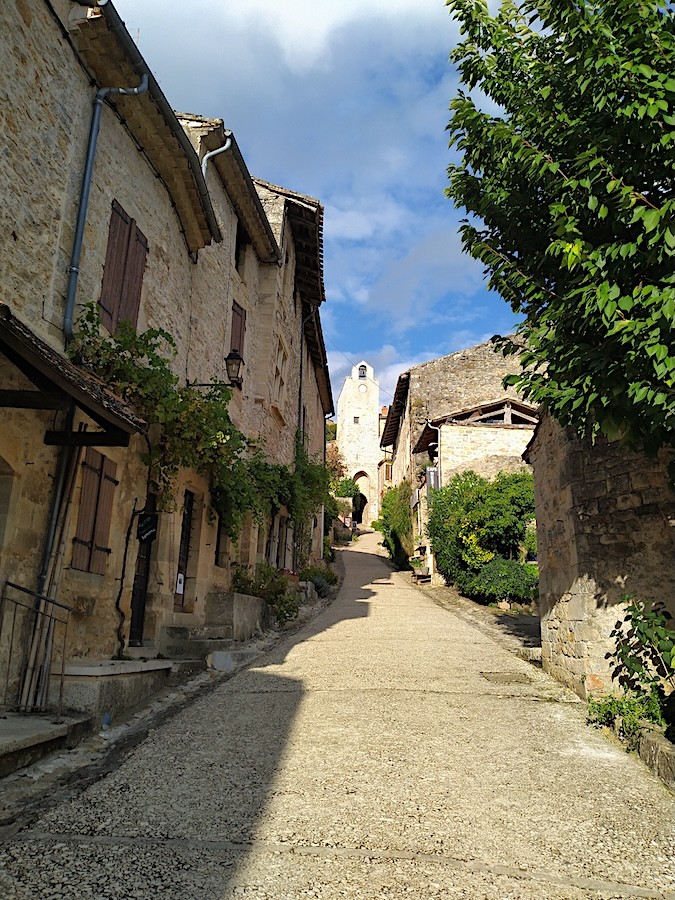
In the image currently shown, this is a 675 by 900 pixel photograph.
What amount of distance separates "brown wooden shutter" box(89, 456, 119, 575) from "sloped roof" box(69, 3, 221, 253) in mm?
4015

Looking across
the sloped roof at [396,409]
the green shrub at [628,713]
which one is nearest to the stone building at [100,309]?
the green shrub at [628,713]

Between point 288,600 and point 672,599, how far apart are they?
24.7 feet

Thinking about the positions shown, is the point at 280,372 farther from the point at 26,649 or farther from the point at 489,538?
the point at 26,649

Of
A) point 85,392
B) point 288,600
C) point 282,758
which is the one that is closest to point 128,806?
point 282,758

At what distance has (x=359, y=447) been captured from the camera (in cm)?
5172

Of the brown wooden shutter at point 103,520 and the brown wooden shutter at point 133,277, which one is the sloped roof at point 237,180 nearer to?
the brown wooden shutter at point 133,277

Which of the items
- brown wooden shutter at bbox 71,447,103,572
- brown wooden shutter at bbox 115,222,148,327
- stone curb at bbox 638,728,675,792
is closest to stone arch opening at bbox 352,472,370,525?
brown wooden shutter at bbox 115,222,148,327

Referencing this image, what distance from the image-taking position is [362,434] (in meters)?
52.2

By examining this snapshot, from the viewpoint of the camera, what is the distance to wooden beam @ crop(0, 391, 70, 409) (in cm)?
462

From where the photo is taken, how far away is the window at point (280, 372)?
14.3m

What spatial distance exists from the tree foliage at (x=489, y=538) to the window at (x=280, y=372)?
606cm

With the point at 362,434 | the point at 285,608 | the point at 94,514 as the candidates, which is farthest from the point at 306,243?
the point at 362,434

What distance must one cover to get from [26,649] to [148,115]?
5968 millimetres

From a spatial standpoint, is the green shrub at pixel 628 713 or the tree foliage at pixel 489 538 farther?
the tree foliage at pixel 489 538
